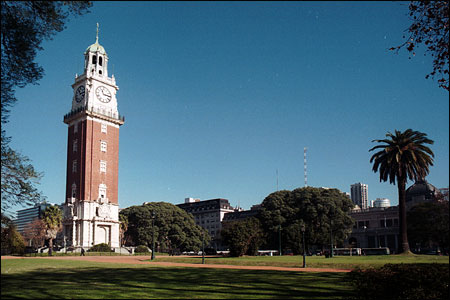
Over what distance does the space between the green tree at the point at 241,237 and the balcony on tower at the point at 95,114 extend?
34.9 meters

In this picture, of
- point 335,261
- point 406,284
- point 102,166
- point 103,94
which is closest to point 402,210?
point 335,261

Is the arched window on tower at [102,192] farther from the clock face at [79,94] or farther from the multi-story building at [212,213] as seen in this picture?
the multi-story building at [212,213]

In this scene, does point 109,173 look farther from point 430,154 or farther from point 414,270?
point 414,270

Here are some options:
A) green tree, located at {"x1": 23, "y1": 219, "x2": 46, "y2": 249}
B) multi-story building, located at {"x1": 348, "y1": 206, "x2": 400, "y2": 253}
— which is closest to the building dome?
green tree, located at {"x1": 23, "y1": 219, "x2": 46, "y2": 249}

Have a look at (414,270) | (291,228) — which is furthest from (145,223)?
(414,270)

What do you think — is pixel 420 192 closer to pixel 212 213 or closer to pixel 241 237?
pixel 212 213

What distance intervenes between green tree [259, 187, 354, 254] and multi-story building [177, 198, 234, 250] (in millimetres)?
79627

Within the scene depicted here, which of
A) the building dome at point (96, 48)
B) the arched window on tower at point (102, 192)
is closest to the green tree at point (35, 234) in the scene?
the arched window on tower at point (102, 192)

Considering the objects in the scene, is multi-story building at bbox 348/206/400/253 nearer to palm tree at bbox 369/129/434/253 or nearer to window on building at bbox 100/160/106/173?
palm tree at bbox 369/129/434/253

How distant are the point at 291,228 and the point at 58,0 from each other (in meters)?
62.0

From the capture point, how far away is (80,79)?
262 ft

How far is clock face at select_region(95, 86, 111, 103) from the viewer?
78500 mm

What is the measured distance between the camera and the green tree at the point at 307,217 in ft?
227

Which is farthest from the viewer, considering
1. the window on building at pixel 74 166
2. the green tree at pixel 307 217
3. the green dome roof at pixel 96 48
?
the green dome roof at pixel 96 48
